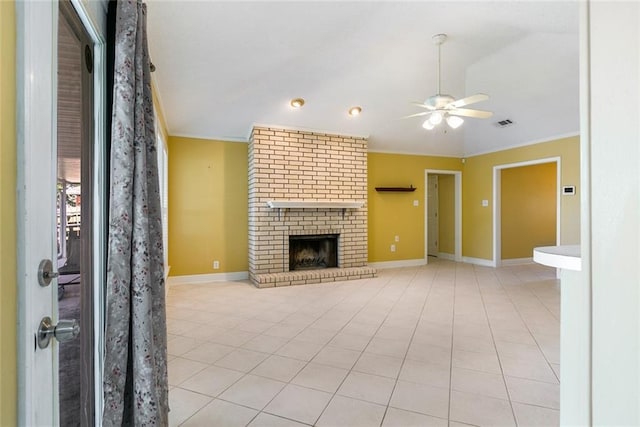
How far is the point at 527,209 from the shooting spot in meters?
7.09

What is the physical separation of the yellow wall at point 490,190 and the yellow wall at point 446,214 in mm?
280

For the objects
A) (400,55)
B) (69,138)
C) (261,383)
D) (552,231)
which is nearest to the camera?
(69,138)

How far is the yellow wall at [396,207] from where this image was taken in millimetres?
6449

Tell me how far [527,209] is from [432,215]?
6.37 ft

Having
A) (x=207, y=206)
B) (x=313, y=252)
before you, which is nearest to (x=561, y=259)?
(x=313, y=252)

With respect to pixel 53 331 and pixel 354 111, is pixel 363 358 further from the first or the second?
pixel 354 111

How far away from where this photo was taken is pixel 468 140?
21.4ft

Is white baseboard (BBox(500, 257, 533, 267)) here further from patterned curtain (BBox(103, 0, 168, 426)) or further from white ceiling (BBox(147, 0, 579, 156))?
patterned curtain (BBox(103, 0, 168, 426))

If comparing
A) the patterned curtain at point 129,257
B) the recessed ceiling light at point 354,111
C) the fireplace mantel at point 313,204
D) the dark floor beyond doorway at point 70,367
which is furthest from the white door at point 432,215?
the dark floor beyond doorway at point 70,367

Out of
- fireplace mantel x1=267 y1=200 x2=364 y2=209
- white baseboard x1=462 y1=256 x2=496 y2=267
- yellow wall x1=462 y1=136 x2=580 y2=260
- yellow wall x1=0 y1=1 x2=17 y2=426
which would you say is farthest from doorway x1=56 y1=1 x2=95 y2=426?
white baseboard x1=462 y1=256 x2=496 y2=267

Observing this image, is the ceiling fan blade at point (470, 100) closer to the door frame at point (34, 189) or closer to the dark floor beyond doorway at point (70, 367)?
the door frame at point (34, 189)

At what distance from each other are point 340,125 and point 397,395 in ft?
13.9

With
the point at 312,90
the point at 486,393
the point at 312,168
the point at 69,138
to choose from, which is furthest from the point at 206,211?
the point at 486,393

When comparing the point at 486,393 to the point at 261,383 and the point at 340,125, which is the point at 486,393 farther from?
the point at 340,125
